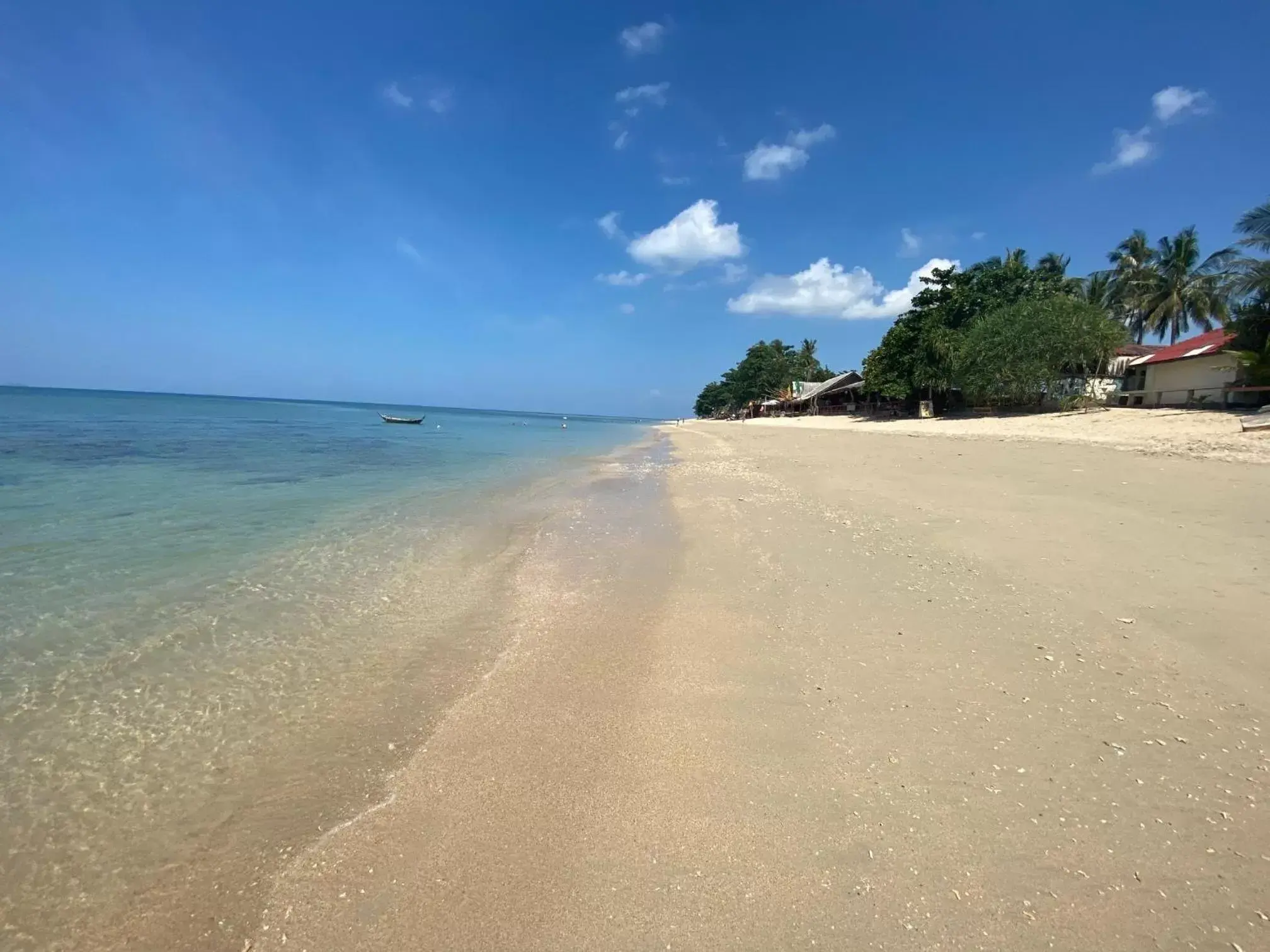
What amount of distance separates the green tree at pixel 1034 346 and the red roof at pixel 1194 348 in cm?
235

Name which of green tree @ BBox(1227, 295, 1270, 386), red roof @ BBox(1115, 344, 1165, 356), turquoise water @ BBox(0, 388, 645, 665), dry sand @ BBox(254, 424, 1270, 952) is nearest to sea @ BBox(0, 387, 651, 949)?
turquoise water @ BBox(0, 388, 645, 665)

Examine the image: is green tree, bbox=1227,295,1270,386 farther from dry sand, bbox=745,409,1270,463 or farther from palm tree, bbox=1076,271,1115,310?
palm tree, bbox=1076,271,1115,310

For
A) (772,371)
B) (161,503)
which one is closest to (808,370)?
(772,371)

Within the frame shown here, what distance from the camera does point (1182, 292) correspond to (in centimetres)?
4631

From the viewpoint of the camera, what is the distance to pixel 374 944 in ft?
7.79

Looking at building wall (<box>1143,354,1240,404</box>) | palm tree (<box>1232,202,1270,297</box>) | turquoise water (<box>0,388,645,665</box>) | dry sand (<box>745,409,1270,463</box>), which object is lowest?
turquoise water (<box>0,388,645,665</box>)

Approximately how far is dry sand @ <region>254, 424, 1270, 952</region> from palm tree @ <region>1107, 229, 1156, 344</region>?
185ft

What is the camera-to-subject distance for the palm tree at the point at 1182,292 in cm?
4472

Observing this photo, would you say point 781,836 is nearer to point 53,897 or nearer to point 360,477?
point 53,897

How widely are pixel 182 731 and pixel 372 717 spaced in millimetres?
1258

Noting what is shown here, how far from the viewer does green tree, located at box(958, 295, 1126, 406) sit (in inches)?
1226

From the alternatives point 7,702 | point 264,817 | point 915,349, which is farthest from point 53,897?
point 915,349

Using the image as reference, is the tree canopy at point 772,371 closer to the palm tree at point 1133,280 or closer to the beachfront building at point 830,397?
the beachfront building at point 830,397

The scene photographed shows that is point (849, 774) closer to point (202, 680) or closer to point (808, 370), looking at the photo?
point (202, 680)
